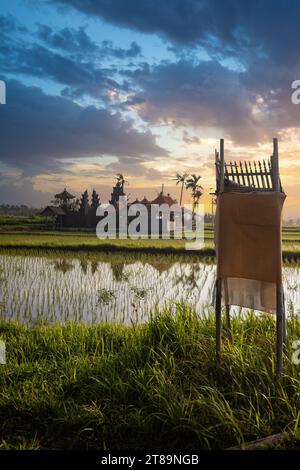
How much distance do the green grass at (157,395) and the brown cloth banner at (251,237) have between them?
0.70 m

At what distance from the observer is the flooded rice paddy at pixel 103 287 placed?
680cm

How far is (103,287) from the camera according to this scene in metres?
8.50

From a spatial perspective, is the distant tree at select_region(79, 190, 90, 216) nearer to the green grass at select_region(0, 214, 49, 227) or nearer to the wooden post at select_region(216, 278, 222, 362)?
the green grass at select_region(0, 214, 49, 227)

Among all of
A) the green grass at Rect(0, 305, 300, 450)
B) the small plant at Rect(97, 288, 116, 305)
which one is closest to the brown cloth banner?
the green grass at Rect(0, 305, 300, 450)

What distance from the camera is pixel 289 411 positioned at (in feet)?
10.4

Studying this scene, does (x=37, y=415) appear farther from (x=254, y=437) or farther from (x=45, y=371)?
(x=254, y=437)

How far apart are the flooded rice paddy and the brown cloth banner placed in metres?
1.31

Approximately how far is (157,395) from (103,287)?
5.32m

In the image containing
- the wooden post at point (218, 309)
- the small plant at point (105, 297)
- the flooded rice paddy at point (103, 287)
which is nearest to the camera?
the wooden post at point (218, 309)

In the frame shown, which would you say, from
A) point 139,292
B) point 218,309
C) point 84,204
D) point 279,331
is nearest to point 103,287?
point 139,292

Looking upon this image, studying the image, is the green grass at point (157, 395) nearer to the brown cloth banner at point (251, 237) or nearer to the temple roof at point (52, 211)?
the brown cloth banner at point (251, 237)

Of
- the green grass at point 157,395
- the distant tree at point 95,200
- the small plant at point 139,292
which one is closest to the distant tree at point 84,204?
the distant tree at point 95,200
